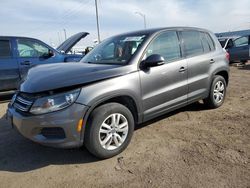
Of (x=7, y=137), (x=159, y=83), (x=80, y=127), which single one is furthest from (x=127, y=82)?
(x=7, y=137)

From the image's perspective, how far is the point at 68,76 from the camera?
3453 mm

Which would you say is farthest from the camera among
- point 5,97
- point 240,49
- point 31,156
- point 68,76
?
point 240,49

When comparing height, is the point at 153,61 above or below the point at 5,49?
below

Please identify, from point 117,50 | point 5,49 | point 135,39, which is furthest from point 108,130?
point 5,49

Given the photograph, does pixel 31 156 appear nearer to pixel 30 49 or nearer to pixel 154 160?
pixel 154 160

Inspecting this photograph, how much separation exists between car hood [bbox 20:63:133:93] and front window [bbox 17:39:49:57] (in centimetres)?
405

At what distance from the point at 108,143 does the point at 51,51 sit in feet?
17.3

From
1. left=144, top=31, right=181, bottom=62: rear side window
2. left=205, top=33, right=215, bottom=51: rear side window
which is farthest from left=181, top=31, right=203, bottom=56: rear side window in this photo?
left=205, top=33, right=215, bottom=51: rear side window

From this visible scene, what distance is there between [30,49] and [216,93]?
523 centimetres

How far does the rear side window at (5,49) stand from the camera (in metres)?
7.27

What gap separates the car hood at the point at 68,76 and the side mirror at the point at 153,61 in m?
0.26

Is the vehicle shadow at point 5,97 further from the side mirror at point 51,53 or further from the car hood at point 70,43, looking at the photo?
the car hood at point 70,43

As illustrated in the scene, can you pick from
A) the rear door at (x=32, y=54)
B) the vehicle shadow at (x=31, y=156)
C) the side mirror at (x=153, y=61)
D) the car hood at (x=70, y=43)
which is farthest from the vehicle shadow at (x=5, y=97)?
the side mirror at (x=153, y=61)

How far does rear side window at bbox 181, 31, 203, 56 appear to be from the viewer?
4.83m
